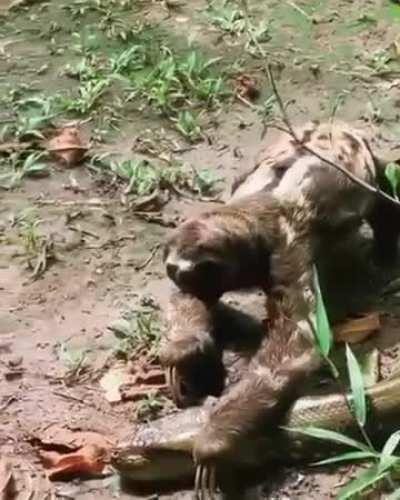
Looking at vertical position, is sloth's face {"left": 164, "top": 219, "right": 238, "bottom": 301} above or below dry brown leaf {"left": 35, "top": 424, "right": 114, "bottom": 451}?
above

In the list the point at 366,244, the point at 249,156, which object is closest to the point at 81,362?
the point at 366,244

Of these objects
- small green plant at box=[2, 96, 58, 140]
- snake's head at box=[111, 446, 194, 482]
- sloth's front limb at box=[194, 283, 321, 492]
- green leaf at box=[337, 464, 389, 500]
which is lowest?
small green plant at box=[2, 96, 58, 140]

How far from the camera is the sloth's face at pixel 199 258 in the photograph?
4332 millimetres

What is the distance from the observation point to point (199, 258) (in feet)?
14.2

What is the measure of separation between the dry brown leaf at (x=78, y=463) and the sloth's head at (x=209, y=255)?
61 centimetres

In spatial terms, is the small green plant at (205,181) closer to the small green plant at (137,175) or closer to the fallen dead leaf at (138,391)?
the small green plant at (137,175)

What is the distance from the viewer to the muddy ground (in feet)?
14.4

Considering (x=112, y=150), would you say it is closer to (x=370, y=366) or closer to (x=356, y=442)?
(x=370, y=366)

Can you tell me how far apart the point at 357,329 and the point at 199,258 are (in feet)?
2.11

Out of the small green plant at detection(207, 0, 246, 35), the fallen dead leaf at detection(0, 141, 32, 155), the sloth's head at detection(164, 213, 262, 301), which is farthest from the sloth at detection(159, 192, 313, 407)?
the small green plant at detection(207, 0, 246, 35)

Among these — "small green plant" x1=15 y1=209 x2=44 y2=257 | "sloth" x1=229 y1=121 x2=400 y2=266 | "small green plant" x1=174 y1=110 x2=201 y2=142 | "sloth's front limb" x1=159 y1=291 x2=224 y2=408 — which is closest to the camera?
"sloth's front limb" x1=159 y1=291 x2=224 y2=408

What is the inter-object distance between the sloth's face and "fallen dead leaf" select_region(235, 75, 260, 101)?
6.25 ft

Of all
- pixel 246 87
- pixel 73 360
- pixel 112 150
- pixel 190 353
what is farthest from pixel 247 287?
pixel 246 87

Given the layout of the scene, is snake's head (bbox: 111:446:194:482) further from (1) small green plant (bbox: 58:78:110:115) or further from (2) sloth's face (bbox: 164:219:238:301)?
(1) small green plant (bbox: 58:78:110:115)
